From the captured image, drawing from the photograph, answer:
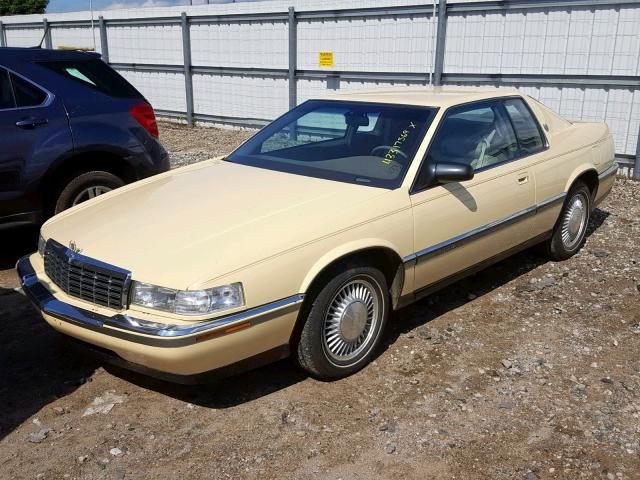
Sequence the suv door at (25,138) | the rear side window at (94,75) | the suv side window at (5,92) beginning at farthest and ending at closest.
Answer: the rear side window at (94,75), the suv side window at (5,92), the suv door at (25,138)

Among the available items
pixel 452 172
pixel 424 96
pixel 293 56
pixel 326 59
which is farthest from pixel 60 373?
pixel 293 56

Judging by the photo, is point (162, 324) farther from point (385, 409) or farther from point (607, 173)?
point (607, 173)

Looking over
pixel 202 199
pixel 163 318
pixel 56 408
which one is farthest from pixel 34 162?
pixel 163 318

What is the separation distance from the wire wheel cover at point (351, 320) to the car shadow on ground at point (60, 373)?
309 mm

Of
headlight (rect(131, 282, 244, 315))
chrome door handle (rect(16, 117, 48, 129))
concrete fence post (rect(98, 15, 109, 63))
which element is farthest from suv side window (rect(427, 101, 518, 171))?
concrete fence post (rect(98, 15, 109, 63))

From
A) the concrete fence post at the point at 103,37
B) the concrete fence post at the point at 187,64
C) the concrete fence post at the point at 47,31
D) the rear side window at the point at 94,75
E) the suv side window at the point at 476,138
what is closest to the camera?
the suv side window at the point at 476,138

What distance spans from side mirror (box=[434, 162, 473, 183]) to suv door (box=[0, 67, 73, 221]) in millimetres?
3326

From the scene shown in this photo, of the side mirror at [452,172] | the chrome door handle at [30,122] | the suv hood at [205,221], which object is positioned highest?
the chrome door handle at [30,122]

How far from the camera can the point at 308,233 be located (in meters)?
3.48

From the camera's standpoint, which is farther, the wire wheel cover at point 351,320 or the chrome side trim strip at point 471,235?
the chrome side trim strip at point 471,235

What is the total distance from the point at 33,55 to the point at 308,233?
146 inches

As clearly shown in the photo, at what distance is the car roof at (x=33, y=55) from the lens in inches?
221

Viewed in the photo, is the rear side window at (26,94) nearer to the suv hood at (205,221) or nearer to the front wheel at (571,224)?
the suv hood at (205,221)

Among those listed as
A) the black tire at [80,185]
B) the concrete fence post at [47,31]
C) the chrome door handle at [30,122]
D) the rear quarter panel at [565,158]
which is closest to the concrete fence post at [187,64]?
the concrete fence post at [47,31]
